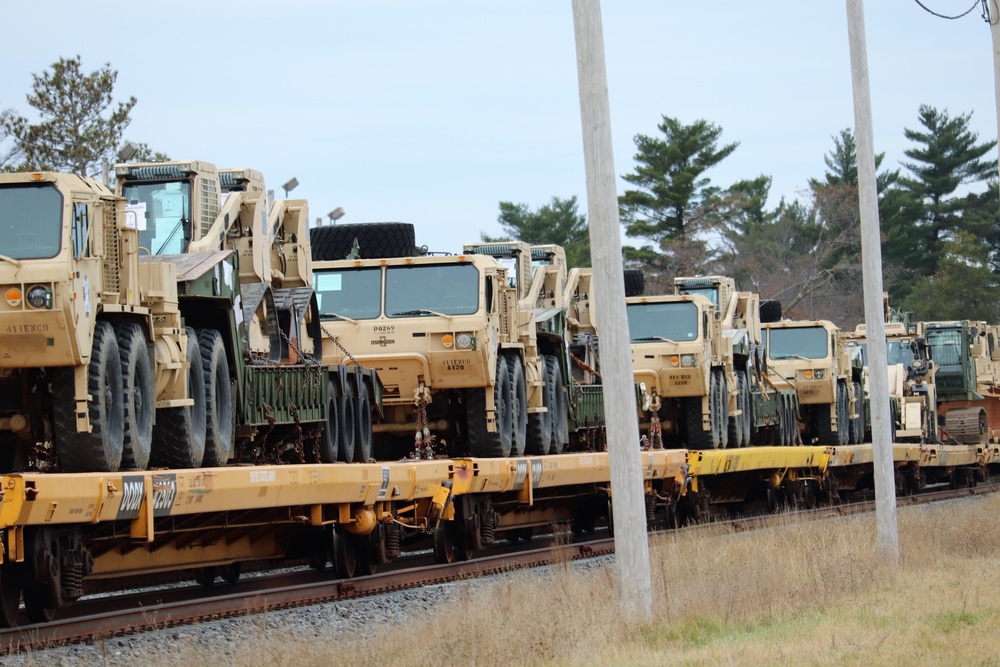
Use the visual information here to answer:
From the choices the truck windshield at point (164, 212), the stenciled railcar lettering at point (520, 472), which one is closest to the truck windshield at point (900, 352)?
the stenciled railcar lettering at point (520, 472)

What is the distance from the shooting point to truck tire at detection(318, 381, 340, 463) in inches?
593

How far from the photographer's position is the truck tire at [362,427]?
1608 cm

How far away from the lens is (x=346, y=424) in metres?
15.9

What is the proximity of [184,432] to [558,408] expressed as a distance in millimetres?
9275

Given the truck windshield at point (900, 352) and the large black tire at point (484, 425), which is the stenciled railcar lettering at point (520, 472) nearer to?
the large black tire at point (484, 425)

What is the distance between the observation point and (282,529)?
14.1 metres

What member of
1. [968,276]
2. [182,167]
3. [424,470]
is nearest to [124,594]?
[424,470]

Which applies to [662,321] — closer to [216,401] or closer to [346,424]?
[346,424]

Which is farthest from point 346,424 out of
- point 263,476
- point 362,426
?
point 263,476

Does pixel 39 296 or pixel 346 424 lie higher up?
pixel 39 296

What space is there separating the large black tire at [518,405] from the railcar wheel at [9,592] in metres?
8.77

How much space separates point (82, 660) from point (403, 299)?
28.3ft

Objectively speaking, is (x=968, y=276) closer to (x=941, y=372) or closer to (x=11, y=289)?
(x=941, y=372)

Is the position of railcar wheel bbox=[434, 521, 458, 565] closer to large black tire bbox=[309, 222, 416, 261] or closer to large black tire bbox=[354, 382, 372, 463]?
large black tire bbox=[354, 382, 372, 463]
